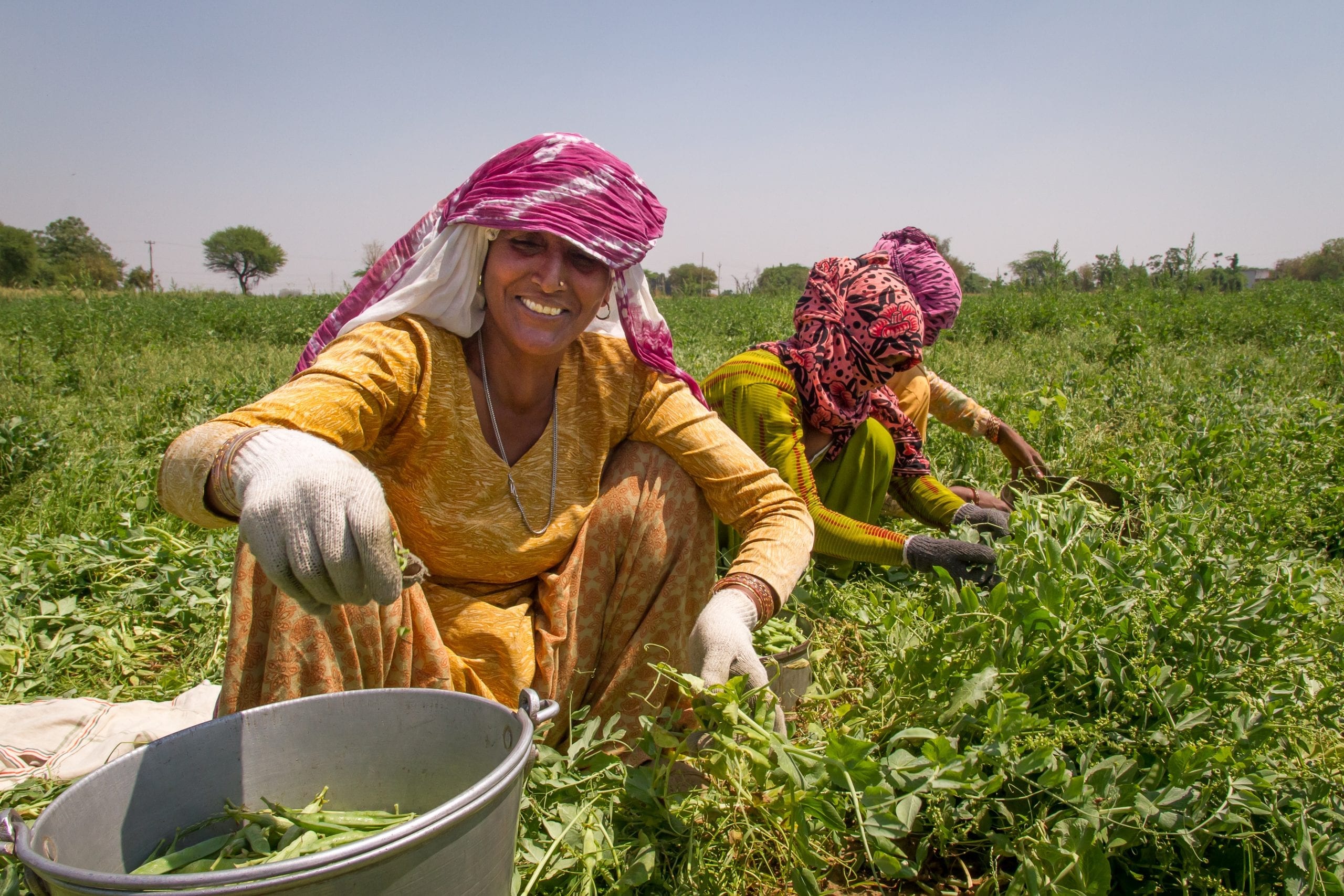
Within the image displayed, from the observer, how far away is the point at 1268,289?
18.4 m

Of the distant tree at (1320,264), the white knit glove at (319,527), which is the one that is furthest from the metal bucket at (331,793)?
the distant tree at (1320,264)

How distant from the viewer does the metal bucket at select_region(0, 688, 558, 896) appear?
794 mm

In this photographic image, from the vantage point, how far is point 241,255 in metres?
65.0

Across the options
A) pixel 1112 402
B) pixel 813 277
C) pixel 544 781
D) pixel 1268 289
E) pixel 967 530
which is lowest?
pixel 544 781

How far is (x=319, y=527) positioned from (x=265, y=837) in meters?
0.46

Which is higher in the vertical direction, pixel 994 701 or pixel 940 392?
pixel 940 392

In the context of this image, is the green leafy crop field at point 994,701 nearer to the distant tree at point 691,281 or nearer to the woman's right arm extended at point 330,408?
the woman's right arm extended at point 330,408

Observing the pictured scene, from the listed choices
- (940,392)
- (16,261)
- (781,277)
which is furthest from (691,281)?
(16,261)

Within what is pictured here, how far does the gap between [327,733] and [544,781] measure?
39 centimetres

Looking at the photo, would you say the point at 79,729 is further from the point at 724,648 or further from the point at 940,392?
the point at 940,392

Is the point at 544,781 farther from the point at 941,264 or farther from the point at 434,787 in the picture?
the point at 941,264

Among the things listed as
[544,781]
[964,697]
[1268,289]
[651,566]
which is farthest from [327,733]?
[1268,289]

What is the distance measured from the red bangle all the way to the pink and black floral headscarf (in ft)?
3.89

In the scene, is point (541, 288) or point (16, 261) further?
point (16, 261)
